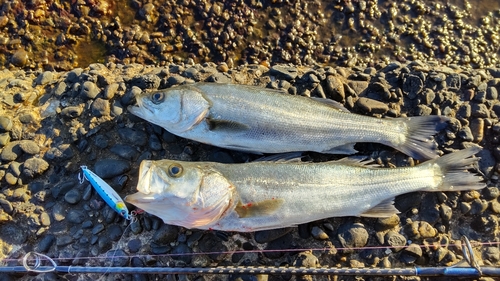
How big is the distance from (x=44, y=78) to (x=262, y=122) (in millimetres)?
2894

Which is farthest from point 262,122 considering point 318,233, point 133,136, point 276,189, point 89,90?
point 89,90

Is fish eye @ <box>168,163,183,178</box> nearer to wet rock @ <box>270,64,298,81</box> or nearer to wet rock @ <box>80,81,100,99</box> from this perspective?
wet rock @ <box>80,81,100,99</box>

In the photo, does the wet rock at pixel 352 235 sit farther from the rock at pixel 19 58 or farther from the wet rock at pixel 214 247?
the rock at pixel 19 58

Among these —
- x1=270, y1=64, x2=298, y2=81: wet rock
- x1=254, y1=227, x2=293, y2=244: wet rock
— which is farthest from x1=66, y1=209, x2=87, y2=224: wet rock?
x1=270, y1=64, x2=298, y2=81: wet rock

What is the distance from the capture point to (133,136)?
4.27m

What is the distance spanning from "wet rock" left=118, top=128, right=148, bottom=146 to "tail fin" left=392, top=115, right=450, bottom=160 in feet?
9.13

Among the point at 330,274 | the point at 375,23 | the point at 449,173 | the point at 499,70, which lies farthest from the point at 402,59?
the point at 330,274

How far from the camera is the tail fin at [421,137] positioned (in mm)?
4148

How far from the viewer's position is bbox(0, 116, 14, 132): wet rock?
4.27 meters

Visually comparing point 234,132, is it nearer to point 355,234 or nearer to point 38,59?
point 355,234

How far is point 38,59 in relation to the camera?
5.38m

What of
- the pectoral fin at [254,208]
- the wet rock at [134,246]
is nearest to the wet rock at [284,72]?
the pectoral fin at [254,208]

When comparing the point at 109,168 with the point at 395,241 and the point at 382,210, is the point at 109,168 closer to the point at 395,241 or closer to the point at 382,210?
the point at 382,210

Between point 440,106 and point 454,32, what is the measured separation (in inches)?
70.1
